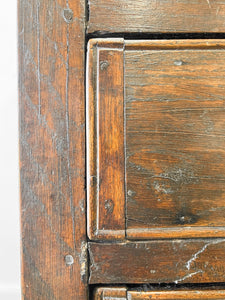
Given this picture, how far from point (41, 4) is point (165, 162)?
0.39 m

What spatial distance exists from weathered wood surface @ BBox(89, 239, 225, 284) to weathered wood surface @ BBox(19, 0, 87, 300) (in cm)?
4

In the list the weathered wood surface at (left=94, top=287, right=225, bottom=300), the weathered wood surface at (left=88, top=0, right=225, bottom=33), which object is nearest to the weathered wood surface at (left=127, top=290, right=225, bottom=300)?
the weathered wood surface at (left=94, top=287, right=225, bottom=300)

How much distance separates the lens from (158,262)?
58 cm

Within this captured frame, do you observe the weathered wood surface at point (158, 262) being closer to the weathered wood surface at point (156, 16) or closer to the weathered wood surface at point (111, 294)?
the weathered wood surface at point (111, 294)

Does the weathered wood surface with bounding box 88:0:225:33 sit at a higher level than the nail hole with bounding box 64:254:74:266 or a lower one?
higher

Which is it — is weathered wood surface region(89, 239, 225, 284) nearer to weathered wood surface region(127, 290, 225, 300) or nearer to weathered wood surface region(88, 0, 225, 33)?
weathered wood surface region(127, 290, 225, 300)

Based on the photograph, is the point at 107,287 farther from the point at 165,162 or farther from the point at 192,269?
the point at 165,162

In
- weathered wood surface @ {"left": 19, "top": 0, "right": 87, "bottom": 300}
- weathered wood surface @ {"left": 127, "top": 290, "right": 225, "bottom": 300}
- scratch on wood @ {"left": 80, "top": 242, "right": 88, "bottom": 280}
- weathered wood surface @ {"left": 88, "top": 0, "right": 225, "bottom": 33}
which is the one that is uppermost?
weathered wood surface @ {"left": 88, "top": 0, "right": 225, "bottom": 33}

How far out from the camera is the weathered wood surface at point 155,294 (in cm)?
58

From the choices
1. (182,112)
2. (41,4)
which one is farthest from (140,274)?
(41,4)

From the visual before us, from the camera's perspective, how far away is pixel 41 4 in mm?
578

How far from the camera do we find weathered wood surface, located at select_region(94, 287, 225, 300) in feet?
1.89

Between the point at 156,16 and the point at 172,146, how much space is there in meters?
0.26

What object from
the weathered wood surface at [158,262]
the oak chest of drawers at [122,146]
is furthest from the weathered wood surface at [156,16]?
the weathered wood surface at [158,262]
